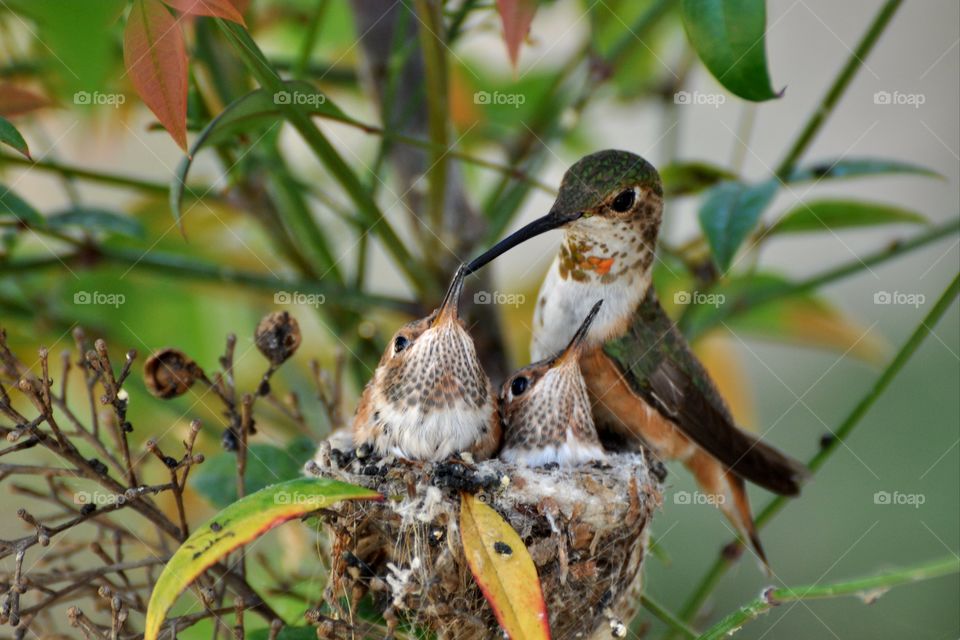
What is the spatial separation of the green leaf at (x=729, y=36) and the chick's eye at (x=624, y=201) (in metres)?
0.55

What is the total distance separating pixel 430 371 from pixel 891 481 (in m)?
2.72

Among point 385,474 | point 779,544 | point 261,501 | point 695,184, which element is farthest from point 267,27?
point 779,544

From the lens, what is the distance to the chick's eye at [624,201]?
1.73 metres

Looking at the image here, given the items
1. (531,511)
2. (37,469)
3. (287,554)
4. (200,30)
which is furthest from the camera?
(287,554)

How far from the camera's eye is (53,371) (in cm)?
198

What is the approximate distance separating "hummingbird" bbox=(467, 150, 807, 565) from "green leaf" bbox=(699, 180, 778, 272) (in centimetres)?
24

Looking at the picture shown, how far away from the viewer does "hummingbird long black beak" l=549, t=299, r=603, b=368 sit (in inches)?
68.7

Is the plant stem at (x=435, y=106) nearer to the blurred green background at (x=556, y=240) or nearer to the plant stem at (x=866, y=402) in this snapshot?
the blurred green background at (x=556, y=240)

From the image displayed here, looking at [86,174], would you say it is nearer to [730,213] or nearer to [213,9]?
[213,9]

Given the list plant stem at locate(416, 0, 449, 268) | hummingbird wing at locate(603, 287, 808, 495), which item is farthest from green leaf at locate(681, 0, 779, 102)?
hummingbird wing at locate(603, 287, 808, 495)

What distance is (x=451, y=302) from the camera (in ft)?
5.29

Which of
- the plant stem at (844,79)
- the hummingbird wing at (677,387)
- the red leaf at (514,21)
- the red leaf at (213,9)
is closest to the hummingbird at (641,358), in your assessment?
the hummingbird wing at (677,387)

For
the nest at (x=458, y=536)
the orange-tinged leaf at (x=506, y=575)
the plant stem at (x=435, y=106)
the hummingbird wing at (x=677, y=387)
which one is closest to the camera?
the orange-tinged leaf at (x=506, y=575)

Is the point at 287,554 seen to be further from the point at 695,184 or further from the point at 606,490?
the point at 695,184
